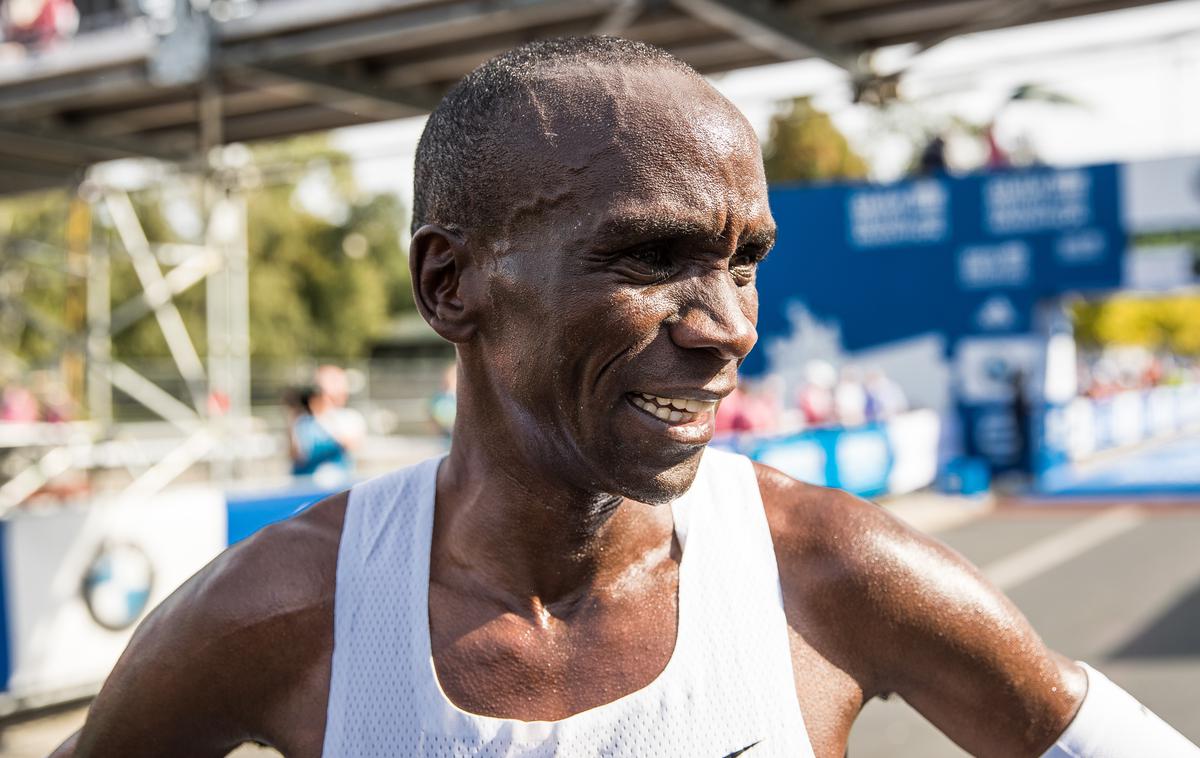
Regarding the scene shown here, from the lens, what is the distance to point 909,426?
15.5 meters

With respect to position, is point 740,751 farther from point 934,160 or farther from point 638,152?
point 934,160

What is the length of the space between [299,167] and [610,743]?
1035cm

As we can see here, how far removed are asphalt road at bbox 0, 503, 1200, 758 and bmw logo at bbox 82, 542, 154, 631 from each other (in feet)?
1.72

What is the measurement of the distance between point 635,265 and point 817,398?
13264 mm

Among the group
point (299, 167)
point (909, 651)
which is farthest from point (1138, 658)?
point (299, 167)

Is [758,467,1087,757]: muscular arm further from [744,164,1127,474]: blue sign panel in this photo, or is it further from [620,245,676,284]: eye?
[744,164,1127,474]: blue sign panel

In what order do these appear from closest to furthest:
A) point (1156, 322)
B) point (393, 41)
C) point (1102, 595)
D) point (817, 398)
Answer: point (393, 41) < point (1102, 595) < point (817, 398) < point (1156, 322)

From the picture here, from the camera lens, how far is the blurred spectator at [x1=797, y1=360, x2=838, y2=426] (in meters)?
14.1

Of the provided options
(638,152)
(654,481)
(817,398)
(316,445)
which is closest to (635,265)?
(638,152)

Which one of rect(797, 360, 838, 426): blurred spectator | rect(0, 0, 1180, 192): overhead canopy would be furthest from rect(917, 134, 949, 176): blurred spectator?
rect(0, 0, 1180, 192): overhead canopy

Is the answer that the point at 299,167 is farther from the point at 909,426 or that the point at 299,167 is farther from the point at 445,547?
the point at 445,547

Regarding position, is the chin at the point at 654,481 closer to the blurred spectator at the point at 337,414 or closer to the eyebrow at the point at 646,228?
the eyebrow at the point at 646,228

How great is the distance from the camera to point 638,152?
49.6 inches

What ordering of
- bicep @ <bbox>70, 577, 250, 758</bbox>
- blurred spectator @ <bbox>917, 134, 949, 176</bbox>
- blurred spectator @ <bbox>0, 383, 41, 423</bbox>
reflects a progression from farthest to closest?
blurred spectator @ <bbox>917, 134, 949, 176</bbox>, blurred spectator @ <bbox>0, 383, 41, 423</bbox>, bicep @ <bbox>70, 577, 250, 758</bbox>
